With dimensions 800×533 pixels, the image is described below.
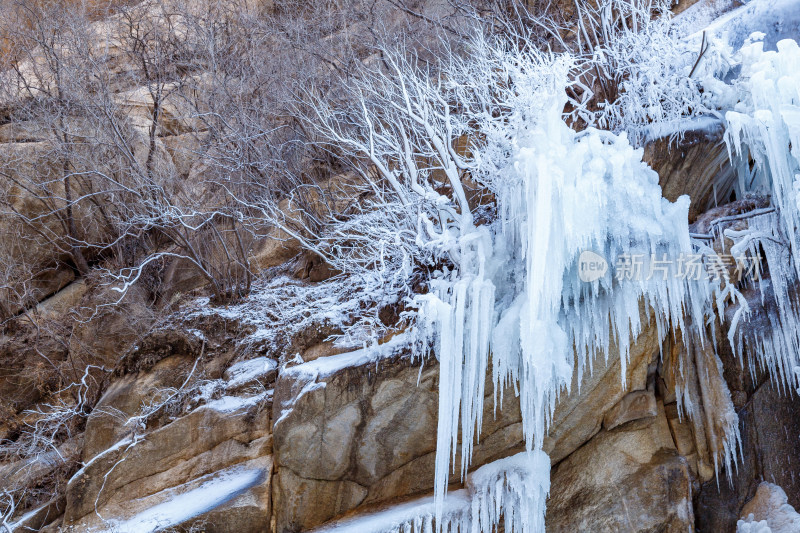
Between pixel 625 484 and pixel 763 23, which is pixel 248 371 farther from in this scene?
pixel 763 23

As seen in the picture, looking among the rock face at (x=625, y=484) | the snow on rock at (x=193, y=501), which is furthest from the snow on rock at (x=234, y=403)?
the rock face at (x=625, y=484)

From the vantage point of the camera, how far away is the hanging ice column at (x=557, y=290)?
546cm

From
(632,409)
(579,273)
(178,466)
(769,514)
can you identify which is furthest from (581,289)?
(178,466)

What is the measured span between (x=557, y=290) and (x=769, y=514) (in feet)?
9.30

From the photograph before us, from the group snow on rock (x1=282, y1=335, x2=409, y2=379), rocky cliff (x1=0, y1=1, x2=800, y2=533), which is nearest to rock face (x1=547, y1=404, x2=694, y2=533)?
rocky cliff (x1=0, y1=1, x2=800, y2=533)

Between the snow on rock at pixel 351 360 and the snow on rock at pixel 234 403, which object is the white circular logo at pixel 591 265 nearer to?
the snow on rock at pixel 351 360

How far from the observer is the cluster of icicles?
18.0ft

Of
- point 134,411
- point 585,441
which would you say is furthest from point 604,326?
point 134,411

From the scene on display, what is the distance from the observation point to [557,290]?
5406 mm

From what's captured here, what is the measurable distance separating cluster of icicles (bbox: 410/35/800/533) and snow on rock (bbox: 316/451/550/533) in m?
0.02

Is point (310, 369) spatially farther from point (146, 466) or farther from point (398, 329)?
point (146, 466)

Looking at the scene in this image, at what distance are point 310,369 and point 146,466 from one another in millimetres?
2157

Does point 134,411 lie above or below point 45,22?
below

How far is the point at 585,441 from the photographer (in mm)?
6102
